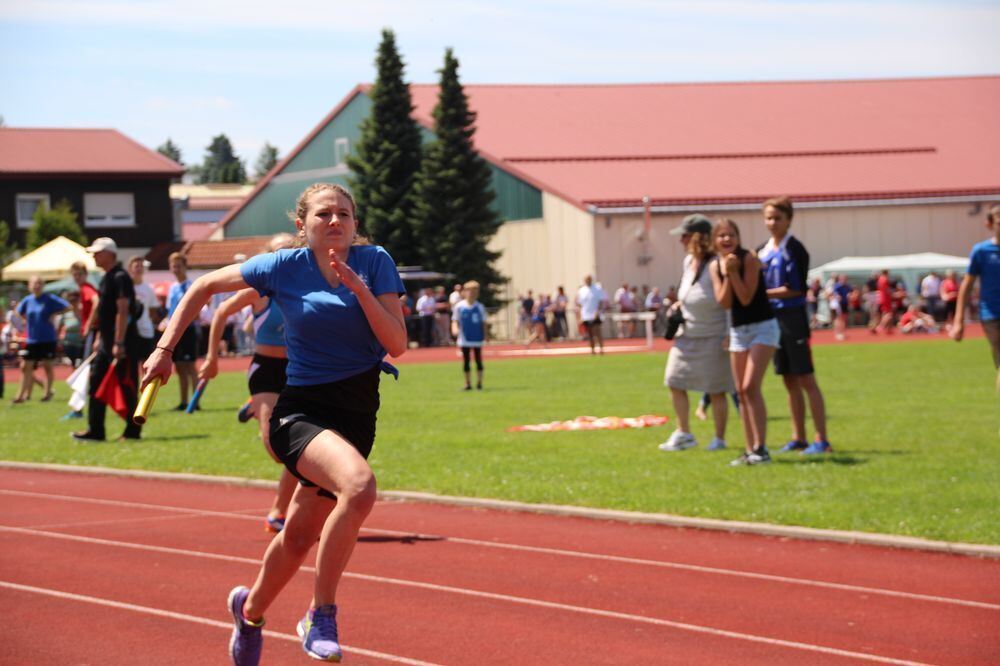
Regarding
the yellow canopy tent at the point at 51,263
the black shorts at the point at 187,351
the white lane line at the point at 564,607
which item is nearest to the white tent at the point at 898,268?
the yellow canopy tent at the point at 51,263

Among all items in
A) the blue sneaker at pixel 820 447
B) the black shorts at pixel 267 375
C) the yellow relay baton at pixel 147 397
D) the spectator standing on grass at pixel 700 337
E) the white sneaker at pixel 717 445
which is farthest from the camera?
the white sneaker at pixel 717 445

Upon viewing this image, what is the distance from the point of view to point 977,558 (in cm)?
864

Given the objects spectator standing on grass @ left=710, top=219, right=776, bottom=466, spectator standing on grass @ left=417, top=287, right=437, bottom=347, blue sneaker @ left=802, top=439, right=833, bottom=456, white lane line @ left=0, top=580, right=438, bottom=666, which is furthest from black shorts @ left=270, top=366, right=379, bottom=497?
spectator standing on grass @ left=417, top=287, right=437, bottom=347

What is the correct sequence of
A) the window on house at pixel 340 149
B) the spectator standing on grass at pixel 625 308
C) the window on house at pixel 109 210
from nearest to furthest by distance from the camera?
the spectator standing on grass at pixel 625 308
the window on house at pixel 340 149
the window on house at pixel 109 210

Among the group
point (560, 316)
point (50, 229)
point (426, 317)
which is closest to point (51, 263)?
point (426, 317)

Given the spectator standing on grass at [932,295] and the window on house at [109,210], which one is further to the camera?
the window on house at [109,210]

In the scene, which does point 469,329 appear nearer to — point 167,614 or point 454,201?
point 167,614

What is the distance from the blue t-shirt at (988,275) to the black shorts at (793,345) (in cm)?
192

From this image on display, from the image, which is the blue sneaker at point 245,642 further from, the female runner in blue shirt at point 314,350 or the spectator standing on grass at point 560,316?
the spectator standing on grass at point 560,316

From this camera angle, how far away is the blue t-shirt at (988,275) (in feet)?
44.3

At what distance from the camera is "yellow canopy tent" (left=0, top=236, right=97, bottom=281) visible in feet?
117

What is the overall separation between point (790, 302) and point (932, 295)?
116 ft

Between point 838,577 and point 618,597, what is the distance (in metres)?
1.32

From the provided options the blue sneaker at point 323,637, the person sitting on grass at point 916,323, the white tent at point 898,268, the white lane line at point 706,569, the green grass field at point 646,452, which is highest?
the white tent at point 898,268
